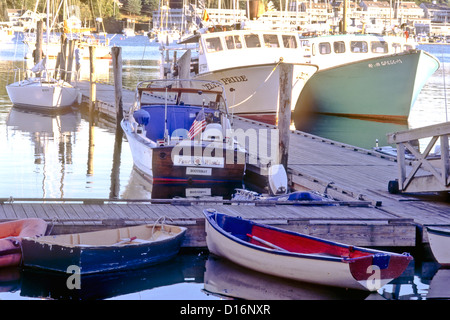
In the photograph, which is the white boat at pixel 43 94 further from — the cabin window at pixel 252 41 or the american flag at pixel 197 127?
the american flag at pixel 197 127

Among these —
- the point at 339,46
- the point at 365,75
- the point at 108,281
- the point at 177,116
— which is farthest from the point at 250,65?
the point at 108,281

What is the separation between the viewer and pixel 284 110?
1698 centimetres

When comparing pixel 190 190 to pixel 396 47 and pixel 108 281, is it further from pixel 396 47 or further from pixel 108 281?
pixel 396 47

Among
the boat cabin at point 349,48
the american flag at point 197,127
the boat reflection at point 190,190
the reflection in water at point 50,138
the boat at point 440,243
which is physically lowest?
the reflection in water at point 50,138

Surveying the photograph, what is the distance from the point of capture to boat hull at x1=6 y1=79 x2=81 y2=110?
108 ft

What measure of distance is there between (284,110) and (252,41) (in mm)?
14737

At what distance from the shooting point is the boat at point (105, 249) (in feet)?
36.4

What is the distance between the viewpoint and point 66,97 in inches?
1313

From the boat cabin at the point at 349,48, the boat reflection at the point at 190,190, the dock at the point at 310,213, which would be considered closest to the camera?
the dock at the point at 310,213

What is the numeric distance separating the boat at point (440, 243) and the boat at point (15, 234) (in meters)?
5.58

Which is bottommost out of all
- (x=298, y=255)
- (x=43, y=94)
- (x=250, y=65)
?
(x=43, y=94)

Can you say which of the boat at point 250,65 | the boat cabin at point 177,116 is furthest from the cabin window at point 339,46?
the boat cabin at point 177,116

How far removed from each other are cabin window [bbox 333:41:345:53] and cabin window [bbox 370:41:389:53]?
1.27 metres
